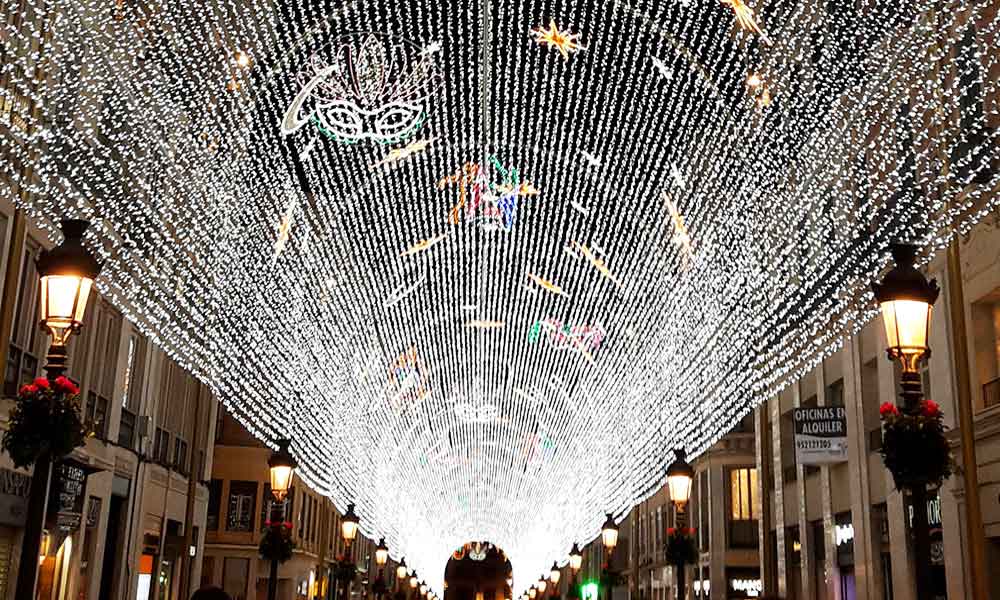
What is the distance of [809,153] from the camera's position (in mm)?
24719

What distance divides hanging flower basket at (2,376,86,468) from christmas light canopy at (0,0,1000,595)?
6931mm

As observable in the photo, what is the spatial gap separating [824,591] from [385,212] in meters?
15.0

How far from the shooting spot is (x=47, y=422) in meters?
9.34

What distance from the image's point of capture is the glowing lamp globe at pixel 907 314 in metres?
9.04

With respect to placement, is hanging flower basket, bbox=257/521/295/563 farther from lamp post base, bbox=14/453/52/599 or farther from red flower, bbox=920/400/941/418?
red flower, bbox=920/400/941/418

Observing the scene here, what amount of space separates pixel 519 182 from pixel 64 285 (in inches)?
551

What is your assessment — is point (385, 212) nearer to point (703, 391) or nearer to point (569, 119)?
point (569, 119)

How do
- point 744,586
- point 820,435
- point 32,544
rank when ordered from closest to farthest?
point 32,544 → point 820,435 → point 744,586

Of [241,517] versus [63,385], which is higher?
[241,517]

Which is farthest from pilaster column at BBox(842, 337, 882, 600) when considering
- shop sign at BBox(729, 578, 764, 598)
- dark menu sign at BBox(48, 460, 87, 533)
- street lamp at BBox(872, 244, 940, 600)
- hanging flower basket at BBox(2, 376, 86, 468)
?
hanging flower basket at BBox(2, 376, 86, 468)

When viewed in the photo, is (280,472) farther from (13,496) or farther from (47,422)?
(47,422)

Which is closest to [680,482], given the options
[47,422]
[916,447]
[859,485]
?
[859,485]

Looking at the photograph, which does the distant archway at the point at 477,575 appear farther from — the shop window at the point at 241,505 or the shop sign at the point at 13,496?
the shop sign at the point at 13,496

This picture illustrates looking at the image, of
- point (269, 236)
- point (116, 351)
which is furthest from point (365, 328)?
point (116, 351)
